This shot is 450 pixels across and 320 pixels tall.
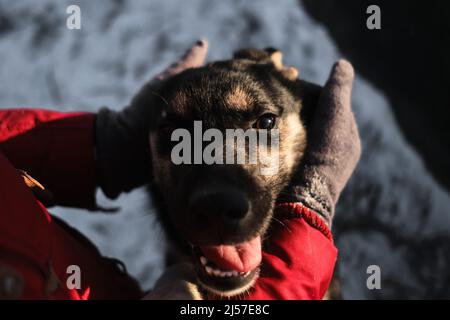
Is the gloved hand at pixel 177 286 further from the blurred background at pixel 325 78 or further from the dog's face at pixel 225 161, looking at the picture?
the blurred background at pixel 325 78

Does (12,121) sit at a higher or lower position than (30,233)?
higher

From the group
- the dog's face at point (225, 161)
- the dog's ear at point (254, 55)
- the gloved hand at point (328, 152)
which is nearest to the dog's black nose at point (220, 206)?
the dog's face at point (225, 161)

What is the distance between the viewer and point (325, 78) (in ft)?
11.7

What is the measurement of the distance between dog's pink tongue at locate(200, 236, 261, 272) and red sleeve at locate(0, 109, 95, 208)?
88cm

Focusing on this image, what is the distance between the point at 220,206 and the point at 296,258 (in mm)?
390

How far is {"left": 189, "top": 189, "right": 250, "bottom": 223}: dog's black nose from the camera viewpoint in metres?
1.50

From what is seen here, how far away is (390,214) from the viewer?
3.09 meters

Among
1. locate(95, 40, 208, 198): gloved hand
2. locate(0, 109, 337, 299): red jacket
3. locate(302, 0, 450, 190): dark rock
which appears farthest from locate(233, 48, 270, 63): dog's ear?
locate(302, 0, 450, 190): dark rock

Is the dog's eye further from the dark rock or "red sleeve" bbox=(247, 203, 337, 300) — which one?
the dark rock

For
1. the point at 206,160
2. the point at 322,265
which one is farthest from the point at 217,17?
the point at 322,265
